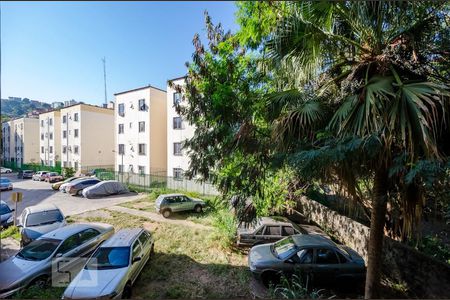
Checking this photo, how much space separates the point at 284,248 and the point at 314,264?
0.74 meters

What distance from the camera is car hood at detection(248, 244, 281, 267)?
17.4 ft

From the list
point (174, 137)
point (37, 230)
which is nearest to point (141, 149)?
point (174, 137)

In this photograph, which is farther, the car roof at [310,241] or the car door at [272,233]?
the car door at [272,233]

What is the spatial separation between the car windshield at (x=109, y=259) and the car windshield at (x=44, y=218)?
3538 millimetres

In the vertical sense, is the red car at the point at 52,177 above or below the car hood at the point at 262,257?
above

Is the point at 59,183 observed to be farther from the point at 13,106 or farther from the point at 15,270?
the point at 13,106

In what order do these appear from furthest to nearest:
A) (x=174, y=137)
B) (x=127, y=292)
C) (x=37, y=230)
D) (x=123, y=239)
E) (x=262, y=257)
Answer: (x=174, y=137)
(x=37, y=230)
(x=123, y=239)
(x=262, y=257)
(x=127, y=292)

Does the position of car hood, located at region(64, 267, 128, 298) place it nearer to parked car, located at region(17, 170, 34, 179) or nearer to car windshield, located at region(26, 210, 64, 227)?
car windshield, located at region(26, 210, 64, 227)

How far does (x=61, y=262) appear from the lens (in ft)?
17.4

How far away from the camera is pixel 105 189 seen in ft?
35.4

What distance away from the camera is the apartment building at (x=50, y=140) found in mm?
8445

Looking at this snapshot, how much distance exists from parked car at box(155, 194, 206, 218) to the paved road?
186 centimetres

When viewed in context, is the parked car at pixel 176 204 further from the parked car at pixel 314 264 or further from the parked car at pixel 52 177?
the parked car at pixel 52 177

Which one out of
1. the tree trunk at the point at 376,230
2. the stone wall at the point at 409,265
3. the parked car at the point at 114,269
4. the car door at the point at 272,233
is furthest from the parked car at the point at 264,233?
the tree trunk at the point at 376,230
